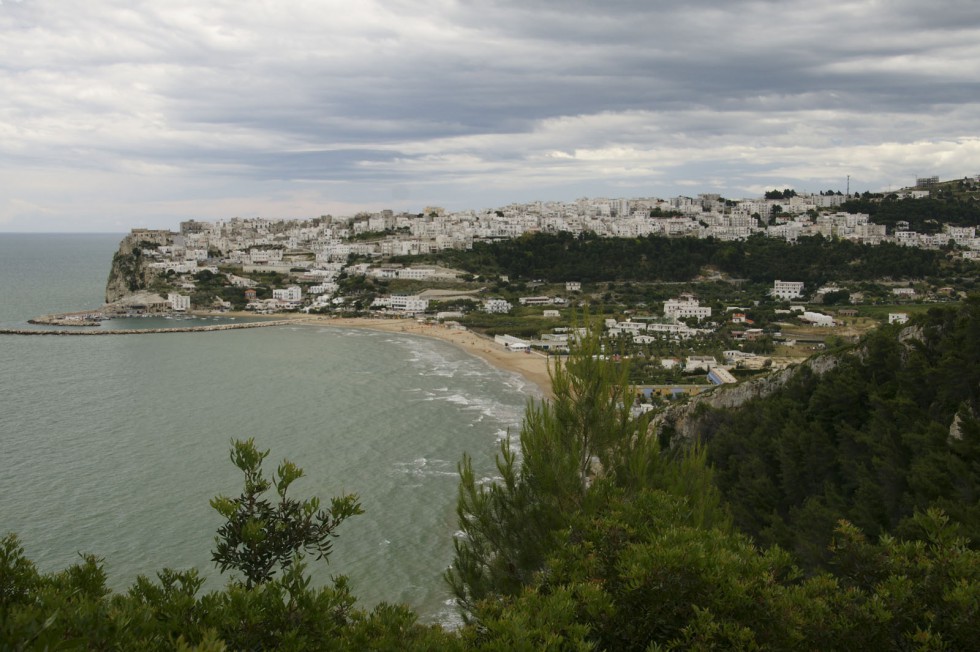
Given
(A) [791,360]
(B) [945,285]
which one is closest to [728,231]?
(B) [945,285]

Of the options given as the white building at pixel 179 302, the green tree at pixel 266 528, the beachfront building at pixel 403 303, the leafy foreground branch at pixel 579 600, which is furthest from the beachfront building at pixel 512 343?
the green tree at pixel 266 528

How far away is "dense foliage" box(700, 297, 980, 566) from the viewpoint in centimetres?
907

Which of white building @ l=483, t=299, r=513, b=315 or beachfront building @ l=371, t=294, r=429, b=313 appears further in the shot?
beachfront building @ l=371, t=294, r=429, b=313

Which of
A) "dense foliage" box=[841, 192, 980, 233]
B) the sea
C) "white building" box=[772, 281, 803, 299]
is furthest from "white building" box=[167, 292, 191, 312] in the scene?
"dense foliage" box=[841, 192, 980, 233]

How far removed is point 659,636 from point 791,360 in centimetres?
2997

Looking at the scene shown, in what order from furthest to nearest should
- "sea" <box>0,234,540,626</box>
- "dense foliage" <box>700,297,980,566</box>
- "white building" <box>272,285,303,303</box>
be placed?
"white building" <box>272,285,303,303</box> < "sea" <box>0,234,540,626</box> < "dense foliage" <box>700,297,980,566</box>

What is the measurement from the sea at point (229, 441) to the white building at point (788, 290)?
24846mm

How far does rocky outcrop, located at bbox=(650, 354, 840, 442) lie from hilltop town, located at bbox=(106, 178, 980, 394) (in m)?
10.1

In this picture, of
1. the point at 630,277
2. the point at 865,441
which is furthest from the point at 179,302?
the point at 865,441

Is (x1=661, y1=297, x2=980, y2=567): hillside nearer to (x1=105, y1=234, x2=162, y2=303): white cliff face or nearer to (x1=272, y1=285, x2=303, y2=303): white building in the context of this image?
(x1=272, y1=285, x2=303, y2=303): white building

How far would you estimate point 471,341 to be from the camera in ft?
138

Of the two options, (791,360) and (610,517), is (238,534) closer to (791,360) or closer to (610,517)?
(610,517)

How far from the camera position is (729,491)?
13023 millimetres

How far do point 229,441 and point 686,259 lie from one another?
51543 millimetres
